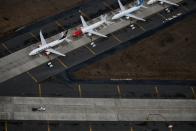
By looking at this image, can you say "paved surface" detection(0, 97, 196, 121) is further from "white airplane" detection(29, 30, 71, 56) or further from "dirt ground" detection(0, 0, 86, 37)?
"dirt ground" detection(0, 0, 86, 37)

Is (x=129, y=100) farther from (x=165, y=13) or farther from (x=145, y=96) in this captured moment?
(x=165, y=13)

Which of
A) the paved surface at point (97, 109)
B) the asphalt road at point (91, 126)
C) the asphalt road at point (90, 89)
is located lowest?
the asphalt road at point (91, 126)

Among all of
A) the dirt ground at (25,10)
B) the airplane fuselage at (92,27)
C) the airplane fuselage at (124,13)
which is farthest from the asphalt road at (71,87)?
the dirt ground at (25,10)

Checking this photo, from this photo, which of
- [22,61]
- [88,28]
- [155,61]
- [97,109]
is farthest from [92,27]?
[97,109]

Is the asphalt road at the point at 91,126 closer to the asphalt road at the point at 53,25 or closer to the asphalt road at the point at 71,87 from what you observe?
the asphalt road at the point at 71,87

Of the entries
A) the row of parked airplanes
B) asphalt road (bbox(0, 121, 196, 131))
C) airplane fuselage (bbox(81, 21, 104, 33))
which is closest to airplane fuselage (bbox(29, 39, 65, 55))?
the row of parked airplanes

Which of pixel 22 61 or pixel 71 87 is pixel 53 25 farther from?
pixel 71 87
